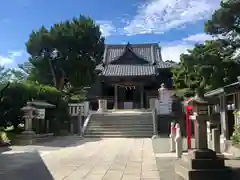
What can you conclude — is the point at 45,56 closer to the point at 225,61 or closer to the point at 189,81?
the point at 189,81

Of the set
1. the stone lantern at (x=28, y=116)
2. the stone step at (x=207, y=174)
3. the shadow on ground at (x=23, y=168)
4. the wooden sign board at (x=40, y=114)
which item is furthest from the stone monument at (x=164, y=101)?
the stone step at (x=207, y=174)

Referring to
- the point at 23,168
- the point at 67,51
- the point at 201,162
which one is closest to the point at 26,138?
the point at 23,168

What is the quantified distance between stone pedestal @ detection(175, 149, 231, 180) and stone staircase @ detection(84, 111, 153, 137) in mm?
13687

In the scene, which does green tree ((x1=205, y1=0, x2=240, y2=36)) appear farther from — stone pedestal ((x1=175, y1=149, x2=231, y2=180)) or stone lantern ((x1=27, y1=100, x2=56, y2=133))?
stone lantern ((x1=27, y1=100, x2=56, y2=133))

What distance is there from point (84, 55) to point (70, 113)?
765 cm

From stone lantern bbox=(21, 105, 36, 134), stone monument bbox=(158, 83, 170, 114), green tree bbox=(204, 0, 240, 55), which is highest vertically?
green tree bbox=(204, 0, 240, 55)

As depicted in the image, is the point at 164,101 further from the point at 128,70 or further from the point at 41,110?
the point at 128,70

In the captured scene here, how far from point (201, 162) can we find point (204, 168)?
0.15 meters

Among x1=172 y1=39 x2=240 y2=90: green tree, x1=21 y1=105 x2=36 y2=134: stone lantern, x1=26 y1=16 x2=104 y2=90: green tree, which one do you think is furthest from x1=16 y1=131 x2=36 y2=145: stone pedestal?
x1=26 y1=16 x2=104 y2=90: green tree

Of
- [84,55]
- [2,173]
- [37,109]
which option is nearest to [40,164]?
[2,173]

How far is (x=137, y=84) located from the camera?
35.7 meters

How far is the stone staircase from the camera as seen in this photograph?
21609 mm

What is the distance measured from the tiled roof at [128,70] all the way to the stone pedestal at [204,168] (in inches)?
1070

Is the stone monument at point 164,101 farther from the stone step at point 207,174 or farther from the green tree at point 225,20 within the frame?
the stone step at point 207,174
